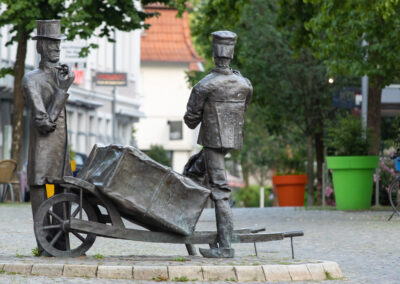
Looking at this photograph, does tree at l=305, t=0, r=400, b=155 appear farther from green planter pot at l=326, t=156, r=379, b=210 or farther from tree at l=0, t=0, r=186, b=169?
tree at l=0, t=0, r=186, b=169

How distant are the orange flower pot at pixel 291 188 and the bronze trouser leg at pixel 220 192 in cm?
2554

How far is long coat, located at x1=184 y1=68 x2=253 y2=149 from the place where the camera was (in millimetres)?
11031

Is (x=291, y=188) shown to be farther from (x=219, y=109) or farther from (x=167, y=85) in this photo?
(x=167, y=85)

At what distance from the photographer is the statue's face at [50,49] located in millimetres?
11250

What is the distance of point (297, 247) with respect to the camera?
560 inches

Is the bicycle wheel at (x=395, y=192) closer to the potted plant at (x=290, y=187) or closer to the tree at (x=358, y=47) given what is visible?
the tree at (x=358, y=47)

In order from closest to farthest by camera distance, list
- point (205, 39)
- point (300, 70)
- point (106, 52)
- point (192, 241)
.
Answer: point (192, 241) → point (300, 70) → point (205, 39) → point (106, 52)

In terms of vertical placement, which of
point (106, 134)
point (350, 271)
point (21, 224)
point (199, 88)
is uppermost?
point (199, 88)

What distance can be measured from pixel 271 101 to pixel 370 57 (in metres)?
11.5

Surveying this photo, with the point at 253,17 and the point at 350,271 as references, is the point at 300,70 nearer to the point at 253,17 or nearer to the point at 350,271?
the point at 253,17

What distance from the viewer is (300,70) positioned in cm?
3478

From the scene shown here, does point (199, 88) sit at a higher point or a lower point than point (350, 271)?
higher

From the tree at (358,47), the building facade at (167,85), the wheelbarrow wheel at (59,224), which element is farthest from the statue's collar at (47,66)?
the building facade at (167,85)

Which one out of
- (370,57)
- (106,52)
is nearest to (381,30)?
(370,57)
